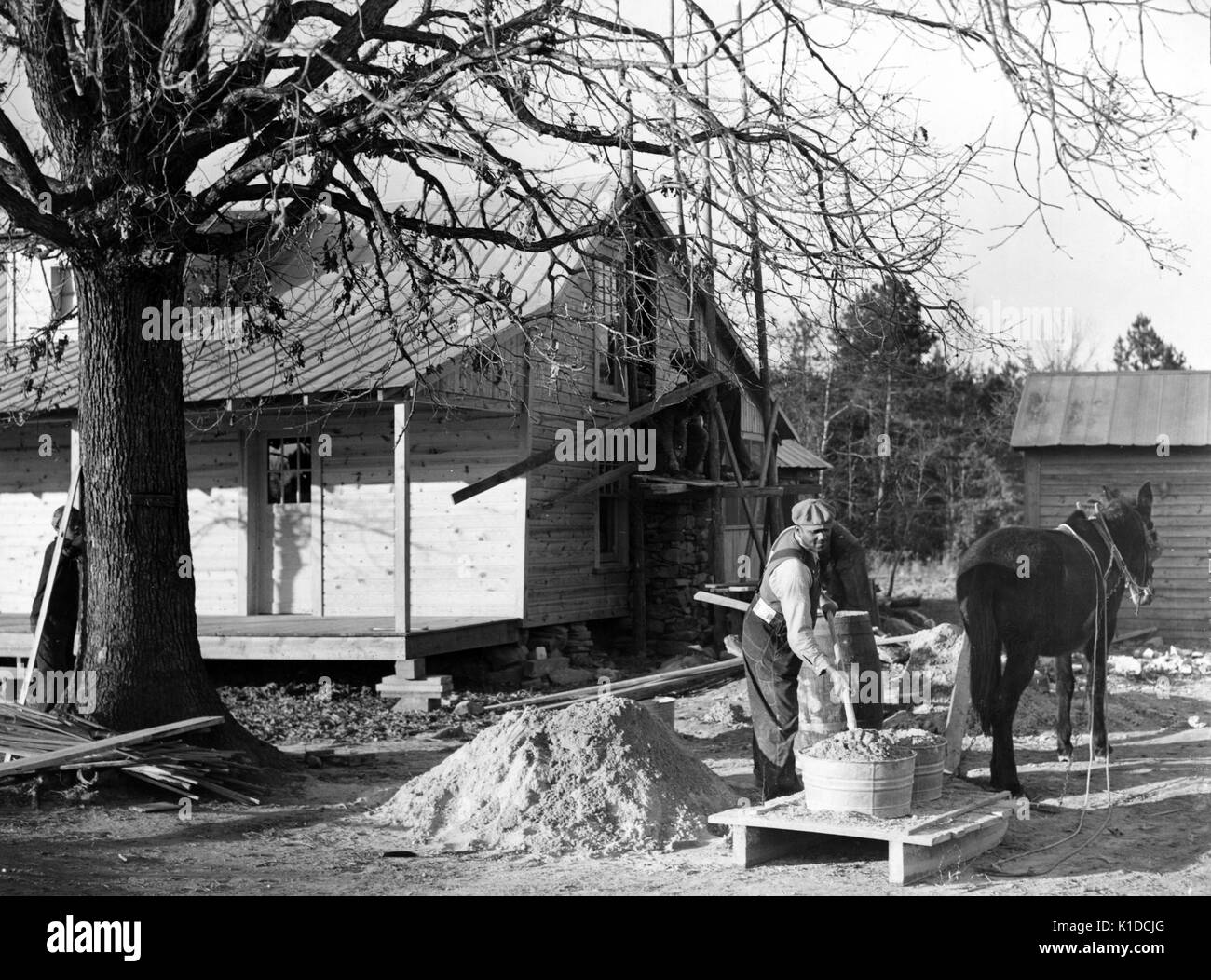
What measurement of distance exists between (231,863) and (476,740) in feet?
6.67

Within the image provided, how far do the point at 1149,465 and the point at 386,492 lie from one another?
498 inches

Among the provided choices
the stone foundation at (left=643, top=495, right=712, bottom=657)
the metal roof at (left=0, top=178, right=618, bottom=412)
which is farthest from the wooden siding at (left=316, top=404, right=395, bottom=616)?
the stone foundation at (left=643, top=495, right=712, bottom=657)

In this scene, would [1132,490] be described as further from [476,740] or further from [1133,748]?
[476,740]

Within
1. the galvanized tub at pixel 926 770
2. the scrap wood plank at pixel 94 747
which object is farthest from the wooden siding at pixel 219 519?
the galvanized tub at pixel 926 770

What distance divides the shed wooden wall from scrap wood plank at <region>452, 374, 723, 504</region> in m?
6.43

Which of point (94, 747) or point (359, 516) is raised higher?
point (359, 516)

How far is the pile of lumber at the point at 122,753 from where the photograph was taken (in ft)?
29.3

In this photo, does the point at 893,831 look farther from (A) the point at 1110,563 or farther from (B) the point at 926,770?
(A) the point at 1110,563

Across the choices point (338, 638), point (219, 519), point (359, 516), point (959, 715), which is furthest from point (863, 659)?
point (219, 519)

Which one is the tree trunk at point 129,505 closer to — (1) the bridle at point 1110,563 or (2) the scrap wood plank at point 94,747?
(2) the scrap wood plank at point 94,747

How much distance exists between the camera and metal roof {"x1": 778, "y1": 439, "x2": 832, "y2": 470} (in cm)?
2567

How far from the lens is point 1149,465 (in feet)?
69.7

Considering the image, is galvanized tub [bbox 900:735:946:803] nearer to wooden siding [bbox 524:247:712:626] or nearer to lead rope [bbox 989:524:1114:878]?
lead rope [bbox 989:524:1114:878]
